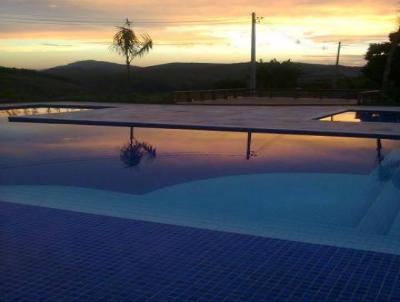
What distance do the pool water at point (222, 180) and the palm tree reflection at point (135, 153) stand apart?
0.8 inches

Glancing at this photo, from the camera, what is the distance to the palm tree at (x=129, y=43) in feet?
83.9

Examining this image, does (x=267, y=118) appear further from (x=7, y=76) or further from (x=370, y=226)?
(x=7, y=76)

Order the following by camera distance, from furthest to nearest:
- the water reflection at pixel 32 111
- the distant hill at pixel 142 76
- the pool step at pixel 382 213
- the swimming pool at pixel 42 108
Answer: the distant hill at pixel 142 76
the swimming pool at pixel 42 108
the water reflection at pixel 32 111
the pool step at pixel 382 213

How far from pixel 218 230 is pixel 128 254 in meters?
0.94

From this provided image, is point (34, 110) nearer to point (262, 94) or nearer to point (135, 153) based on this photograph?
point (135, 153)

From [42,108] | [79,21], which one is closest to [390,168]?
[42,108]

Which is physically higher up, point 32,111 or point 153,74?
point 32,111

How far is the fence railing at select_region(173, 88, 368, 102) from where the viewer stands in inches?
818

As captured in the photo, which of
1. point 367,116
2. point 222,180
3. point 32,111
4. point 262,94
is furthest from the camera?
point 262,94

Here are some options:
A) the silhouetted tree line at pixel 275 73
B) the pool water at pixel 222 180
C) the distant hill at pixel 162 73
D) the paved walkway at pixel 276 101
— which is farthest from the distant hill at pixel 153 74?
the pool water at pixel 222 180

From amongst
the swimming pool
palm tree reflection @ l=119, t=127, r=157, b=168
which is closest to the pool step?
palm tree reflection @ l=119, t=127, r=157, b=168

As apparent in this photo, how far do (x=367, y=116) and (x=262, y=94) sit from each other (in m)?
7.90

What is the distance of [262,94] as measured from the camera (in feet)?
76.7

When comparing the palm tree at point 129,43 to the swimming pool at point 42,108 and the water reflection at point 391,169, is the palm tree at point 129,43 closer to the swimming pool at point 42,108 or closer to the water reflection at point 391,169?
the swimming pool at point 42,108
